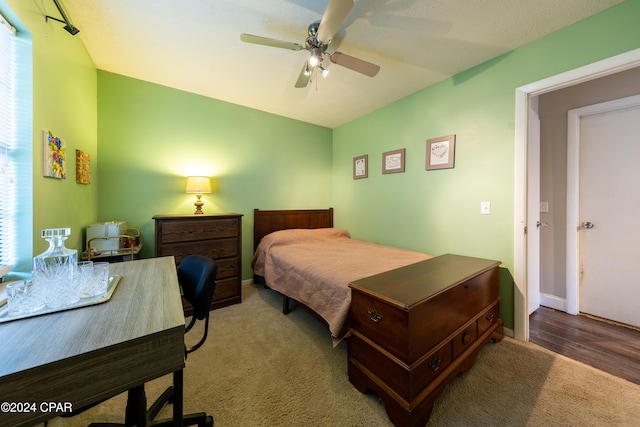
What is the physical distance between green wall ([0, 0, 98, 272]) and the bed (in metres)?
1.76

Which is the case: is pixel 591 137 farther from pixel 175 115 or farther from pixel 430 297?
pixel 175 115

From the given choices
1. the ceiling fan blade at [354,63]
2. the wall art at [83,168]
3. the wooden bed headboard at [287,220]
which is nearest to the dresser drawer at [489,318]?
the ceiling fan blade at [354,63]

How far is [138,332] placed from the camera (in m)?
0.70

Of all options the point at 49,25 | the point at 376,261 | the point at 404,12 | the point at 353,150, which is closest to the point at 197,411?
the point at 376,261

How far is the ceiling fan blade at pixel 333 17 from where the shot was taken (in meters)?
1.29

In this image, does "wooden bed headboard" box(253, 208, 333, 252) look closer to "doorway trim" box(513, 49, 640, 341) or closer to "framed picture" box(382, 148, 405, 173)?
"framed picture" box(382, 148, 405, 173)

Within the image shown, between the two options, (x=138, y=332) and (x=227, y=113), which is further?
(x=227, y=113)

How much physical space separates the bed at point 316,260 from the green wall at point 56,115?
69.2 inches

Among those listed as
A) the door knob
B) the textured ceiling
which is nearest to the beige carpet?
the door knob

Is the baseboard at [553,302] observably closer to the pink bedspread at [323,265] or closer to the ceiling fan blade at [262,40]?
the pink bedspread at [323,265]

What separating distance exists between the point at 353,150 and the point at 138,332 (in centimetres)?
351

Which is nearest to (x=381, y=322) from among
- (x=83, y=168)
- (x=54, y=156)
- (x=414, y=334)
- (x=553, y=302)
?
(x=414, y=334)

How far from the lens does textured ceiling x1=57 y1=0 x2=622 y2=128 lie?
1.61 metres

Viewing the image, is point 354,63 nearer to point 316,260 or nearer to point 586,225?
point 316,260
